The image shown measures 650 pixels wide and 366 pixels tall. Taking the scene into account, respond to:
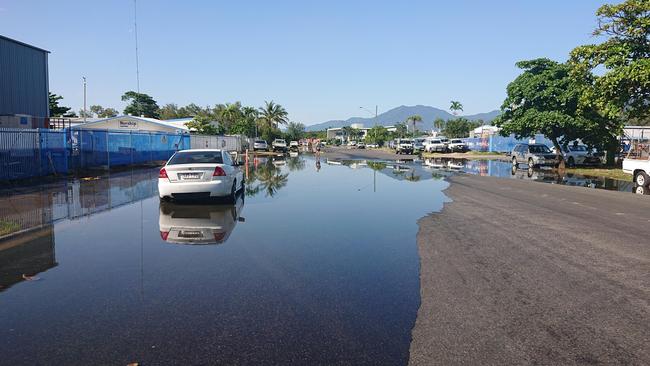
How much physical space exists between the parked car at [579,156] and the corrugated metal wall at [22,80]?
37401 mm

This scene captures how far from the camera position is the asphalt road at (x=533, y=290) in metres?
3.88

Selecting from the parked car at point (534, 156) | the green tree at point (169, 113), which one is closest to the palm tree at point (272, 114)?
the green tree at point (169, 113)

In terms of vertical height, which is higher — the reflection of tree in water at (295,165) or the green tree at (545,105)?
the green tree at (545,105)

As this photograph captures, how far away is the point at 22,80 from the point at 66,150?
14773 millimetres

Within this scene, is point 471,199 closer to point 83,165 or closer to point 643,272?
point 643,272

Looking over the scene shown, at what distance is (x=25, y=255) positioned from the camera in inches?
275

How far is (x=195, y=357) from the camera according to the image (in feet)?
12.2

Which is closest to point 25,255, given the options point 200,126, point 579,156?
point 579,156

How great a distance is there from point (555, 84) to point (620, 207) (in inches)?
878

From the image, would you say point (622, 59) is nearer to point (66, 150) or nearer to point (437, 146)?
point (66, 150)

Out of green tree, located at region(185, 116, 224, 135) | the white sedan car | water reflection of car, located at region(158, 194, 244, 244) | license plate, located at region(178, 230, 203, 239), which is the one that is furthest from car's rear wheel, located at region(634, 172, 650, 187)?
green tree, located at region(185, 116, 224, 135)

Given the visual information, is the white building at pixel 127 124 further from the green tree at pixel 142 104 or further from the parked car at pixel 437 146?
the green tree at pixel 142 104

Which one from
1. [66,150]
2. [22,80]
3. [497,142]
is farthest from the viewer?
[497,142]

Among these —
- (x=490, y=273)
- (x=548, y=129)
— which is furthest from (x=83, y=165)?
(x=548, y=129)
